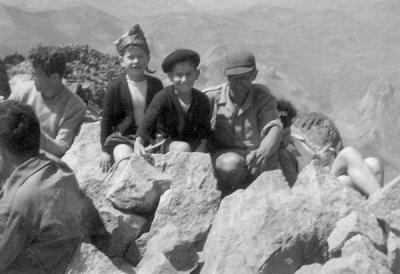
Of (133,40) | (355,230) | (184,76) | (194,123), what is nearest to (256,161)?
(194,123)

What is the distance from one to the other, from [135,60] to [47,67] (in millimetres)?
667

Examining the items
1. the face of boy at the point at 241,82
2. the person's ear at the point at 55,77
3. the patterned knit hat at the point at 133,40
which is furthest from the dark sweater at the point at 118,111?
the face of boy at the point at 241,82

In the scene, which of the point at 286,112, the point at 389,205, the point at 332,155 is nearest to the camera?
the point at 389,205

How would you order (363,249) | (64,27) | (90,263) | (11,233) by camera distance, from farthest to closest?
(64,27) < (90,263) < (363,249) < (11,233)

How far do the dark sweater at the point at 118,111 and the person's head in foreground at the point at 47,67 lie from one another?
42 centimetres

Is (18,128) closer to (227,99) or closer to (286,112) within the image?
(227,99)

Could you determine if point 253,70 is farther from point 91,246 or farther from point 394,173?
point 394,173

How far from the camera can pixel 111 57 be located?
838cm

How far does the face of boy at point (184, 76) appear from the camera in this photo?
4.80m

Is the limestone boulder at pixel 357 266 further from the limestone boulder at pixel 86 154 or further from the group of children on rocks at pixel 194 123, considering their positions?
the limestone boulder at pixel 86 154

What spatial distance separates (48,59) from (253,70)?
1.53 meters

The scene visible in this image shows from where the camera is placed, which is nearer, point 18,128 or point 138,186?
point 18,128

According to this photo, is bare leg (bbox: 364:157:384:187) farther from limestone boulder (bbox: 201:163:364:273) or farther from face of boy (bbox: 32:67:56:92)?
face of boy (bbox: 32:67:56:92)

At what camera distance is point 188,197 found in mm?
4371
